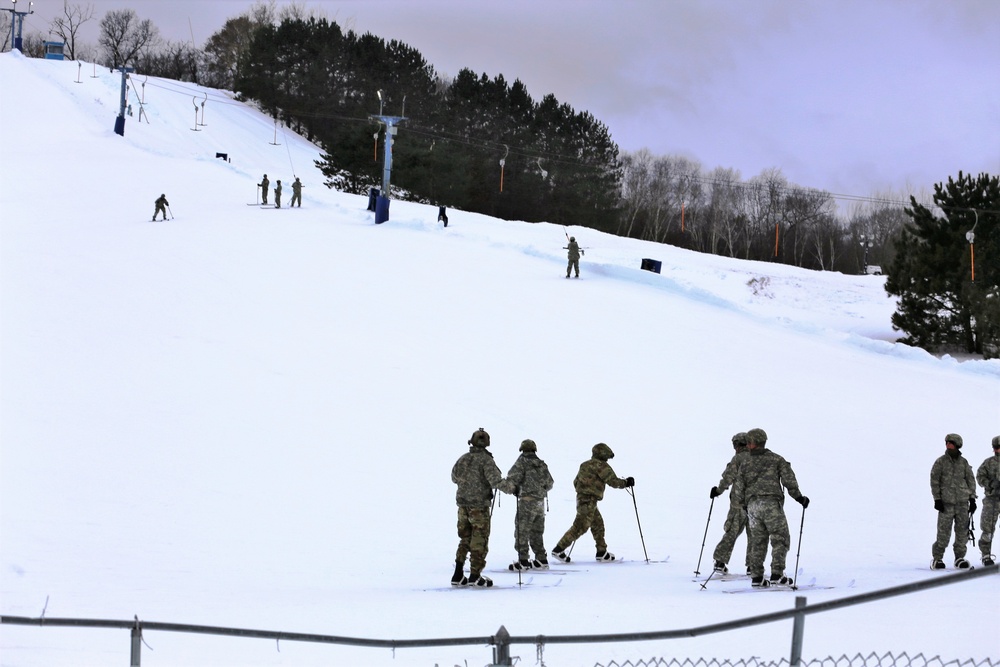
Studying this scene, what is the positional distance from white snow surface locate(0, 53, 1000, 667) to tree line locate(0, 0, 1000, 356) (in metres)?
23.8

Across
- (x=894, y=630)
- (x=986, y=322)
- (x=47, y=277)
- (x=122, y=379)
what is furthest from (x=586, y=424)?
(x=986, y=322)

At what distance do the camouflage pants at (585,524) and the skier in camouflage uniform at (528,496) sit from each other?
0.58 metres

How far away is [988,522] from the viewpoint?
11.2m

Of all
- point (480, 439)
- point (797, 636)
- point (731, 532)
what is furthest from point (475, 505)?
point (797, 636)

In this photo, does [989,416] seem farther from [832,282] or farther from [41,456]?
[832,282]

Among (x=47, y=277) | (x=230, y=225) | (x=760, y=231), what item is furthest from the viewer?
(x=760, y=231)

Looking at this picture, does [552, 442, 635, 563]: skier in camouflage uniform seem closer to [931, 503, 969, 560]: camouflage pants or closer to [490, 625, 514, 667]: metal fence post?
[931, 503, 969, 560]: camouflage pants

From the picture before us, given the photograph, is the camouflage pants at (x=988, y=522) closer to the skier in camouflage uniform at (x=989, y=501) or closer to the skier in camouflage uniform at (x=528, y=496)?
the skier in camouflage uniform at (x=989, y=501)

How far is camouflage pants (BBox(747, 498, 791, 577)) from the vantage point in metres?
10.1

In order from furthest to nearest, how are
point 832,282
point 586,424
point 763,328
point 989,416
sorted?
point 832,282 → point 763,328 → point 989,416 → point 586,424

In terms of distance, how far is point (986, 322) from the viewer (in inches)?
1254

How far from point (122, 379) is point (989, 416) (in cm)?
1545

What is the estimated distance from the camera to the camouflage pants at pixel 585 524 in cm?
1192

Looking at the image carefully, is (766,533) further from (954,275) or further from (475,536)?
(954,275)
